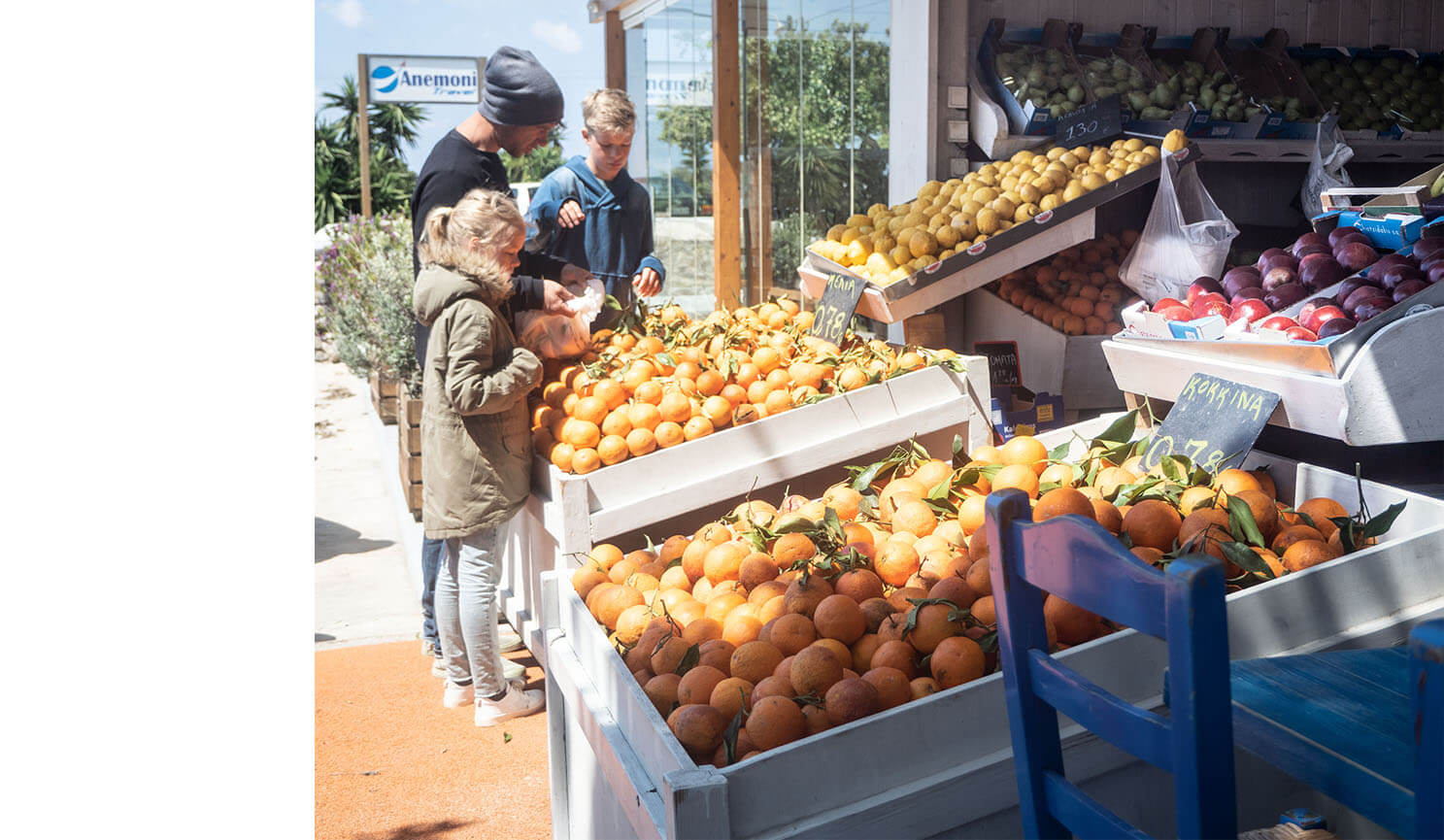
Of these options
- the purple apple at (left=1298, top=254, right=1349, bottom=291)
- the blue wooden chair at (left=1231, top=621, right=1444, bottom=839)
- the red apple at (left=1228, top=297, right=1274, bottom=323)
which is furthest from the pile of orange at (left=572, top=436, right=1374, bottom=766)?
the purple apple at (left=1298, top=254, right=1349, bottom=291)

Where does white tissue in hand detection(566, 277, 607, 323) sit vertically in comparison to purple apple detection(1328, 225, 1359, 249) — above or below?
below

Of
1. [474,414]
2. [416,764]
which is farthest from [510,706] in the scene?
[474,414]

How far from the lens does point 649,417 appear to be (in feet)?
9.96

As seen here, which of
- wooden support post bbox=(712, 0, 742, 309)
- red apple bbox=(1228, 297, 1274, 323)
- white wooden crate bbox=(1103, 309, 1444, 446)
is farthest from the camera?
wooden support post bbox=(712, 0, 742, 309)

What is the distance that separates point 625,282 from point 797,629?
8.09ft

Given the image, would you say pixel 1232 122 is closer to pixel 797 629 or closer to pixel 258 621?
pixel 797 629

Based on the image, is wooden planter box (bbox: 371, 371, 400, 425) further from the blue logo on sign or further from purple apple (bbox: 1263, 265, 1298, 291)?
purple apple (bbox: 1263, 265, 1298, 291)

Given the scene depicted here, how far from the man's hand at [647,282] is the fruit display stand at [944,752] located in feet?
7.07

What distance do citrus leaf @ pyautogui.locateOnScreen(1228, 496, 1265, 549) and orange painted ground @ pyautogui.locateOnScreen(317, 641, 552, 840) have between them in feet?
5.89

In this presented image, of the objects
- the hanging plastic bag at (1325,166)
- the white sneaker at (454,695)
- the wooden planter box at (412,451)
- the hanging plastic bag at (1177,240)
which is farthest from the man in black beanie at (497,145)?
the hanging plastic bag at (1325,166)

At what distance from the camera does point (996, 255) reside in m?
3.85

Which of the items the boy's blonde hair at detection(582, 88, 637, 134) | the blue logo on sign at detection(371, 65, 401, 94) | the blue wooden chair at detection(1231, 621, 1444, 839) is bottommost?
the blue wooden chair at detection(1231, 621, 1444, 839)

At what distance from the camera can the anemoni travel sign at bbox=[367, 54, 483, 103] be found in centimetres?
1184

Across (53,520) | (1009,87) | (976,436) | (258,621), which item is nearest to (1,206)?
(53,520)
